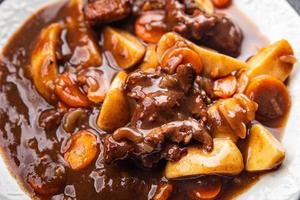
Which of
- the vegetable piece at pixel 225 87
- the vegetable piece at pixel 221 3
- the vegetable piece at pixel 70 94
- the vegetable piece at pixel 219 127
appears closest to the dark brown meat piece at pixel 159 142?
the vegetable piece at pixel 219 127

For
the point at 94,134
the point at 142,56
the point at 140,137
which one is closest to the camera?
the point at 140,137

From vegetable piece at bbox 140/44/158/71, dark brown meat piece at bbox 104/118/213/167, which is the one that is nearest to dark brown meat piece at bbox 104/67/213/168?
dark brown meat piece at bbox 104/118/213/167

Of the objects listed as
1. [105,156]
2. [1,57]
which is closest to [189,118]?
[105,156]

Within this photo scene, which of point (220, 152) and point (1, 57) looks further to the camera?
point (1, 57)

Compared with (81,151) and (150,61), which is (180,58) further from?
(81,151)

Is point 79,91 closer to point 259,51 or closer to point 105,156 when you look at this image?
point 105,156

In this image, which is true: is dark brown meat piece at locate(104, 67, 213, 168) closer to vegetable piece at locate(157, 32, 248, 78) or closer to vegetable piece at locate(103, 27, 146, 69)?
vegetable piece at locate(157, 32, 248, 78)
